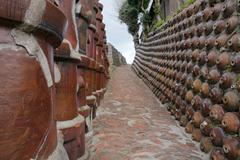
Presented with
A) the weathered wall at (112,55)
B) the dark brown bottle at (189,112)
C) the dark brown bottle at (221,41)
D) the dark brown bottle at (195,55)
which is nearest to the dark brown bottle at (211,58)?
the dark brown bottle at (221,41)

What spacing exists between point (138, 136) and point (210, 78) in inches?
37.0

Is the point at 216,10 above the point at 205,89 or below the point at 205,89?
above

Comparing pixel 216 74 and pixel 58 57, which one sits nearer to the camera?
pixel 58 57

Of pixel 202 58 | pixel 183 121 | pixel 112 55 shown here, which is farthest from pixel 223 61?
pixel 112 55

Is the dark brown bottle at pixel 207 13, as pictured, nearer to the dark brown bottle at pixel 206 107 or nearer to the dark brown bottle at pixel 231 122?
the dark brown bottle at pixel 206 107

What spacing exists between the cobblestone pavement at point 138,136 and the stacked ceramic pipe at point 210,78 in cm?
16

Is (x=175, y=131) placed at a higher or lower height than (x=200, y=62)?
lower

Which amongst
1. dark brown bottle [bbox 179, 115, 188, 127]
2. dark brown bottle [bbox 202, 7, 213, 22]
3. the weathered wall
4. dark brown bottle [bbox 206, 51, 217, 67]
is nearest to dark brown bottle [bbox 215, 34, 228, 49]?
dark brown bottle [bbox 206, 51, 217, 67]

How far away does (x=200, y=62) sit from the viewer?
11.2 ft

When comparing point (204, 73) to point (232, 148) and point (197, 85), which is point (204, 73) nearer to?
point (197, 85)

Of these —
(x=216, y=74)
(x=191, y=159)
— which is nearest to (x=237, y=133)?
(x=191, y=159)

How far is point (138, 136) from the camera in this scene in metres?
3.11

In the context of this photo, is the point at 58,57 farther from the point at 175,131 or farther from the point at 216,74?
the point at 175,131

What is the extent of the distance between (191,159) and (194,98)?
1.03m
